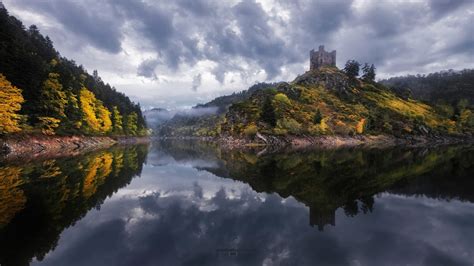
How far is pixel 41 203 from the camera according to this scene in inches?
630

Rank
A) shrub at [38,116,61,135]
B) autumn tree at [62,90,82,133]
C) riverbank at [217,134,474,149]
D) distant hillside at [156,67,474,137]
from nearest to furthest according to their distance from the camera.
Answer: shrub at [38,116,61,135], autumn tree at [62,90,82,133], riverbank at [217,134,474,149], distant hillside at [156,67,474,137]

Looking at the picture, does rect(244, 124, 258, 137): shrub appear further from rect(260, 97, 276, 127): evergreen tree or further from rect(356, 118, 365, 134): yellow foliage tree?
rect(356, 118, 365, 134): yellow foliage tree

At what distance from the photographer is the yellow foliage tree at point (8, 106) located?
49.2 meters

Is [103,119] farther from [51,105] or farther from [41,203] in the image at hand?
[41,203]

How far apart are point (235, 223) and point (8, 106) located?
54030 mm

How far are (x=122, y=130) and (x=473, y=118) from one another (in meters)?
174

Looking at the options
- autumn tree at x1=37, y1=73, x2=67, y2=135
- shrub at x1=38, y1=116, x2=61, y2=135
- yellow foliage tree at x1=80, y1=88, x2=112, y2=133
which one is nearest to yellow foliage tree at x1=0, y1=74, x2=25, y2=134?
shrub at x1=38, y1=116, x2=61, y2=135

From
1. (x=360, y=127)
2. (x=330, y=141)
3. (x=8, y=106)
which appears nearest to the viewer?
(x=8, y=106)

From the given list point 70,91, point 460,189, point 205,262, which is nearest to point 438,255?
point 205,262

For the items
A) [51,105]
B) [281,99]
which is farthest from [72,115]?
[281,99]

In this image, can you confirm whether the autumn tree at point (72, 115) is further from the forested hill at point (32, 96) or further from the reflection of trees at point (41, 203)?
the reflection of trees at point (41, 203)

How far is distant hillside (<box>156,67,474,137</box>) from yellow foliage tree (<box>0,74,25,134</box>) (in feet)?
206

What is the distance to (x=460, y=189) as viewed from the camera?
22.2 metres

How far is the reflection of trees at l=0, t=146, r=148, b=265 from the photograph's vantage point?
10.2 meters
